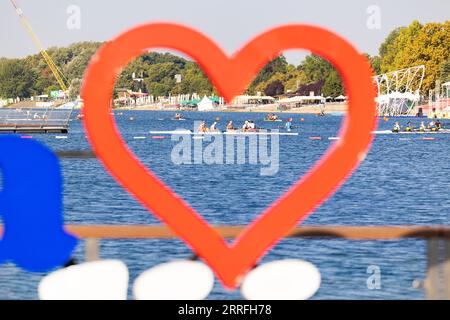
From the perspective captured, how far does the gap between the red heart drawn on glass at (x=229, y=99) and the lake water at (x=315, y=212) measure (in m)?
0.54

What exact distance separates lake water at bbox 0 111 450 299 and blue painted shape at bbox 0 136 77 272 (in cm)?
26

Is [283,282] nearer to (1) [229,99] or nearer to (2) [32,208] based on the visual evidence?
(1) [229,99]

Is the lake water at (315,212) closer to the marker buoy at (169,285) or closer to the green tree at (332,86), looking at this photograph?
the marker buoy at (169,285)

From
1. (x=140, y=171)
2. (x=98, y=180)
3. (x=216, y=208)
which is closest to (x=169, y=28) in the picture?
(x=140, y=171)

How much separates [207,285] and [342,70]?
1892mm

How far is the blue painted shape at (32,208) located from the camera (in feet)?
29.2

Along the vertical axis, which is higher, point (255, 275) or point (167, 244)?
point (255, 275)

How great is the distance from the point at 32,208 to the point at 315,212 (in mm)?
33314

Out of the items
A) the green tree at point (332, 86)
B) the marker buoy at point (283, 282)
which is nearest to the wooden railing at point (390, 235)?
the marker buoy at point (283, 282)

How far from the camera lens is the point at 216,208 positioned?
147ft

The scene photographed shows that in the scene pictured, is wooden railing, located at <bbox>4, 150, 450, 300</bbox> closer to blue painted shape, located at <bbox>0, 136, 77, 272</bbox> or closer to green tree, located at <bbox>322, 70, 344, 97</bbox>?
blue painted shape, located at <bbox>0, 136, 77, 272</bbox>

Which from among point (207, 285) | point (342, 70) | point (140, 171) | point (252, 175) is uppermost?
point (342, 70)

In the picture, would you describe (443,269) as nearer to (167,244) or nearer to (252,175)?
(167,244)

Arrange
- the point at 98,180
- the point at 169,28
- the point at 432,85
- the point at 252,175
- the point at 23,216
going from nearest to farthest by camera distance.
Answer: the point at 169,28
the point at 23,216
the point at 98,180
the point at 252,175
the point at 432,85
